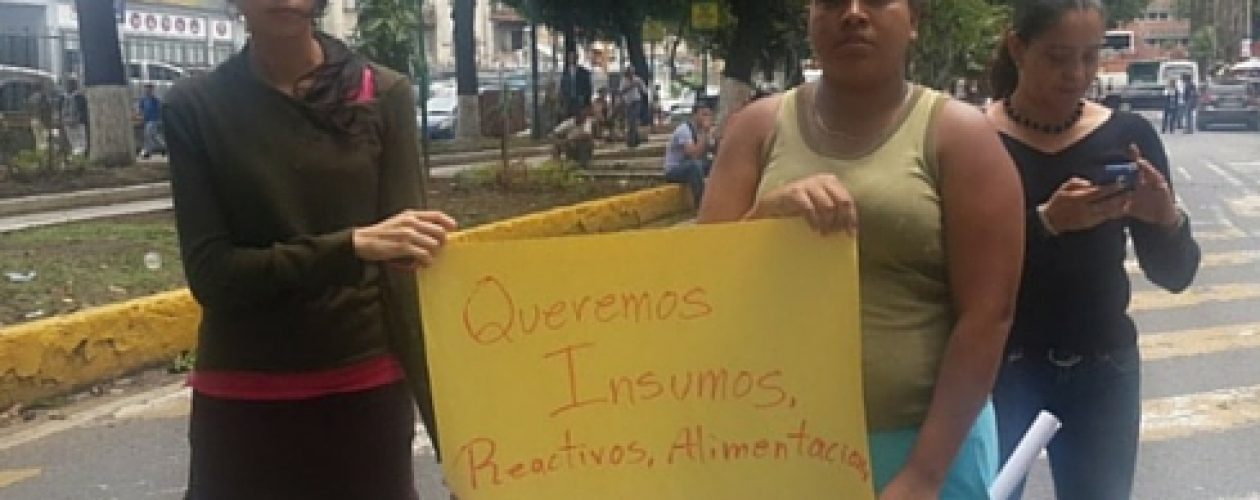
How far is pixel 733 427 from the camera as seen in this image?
2.18m

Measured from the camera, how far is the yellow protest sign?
2119 millimetres

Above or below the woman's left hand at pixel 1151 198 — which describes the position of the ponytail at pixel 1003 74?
above

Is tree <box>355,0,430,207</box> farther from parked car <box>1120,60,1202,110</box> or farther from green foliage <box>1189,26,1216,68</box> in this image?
green foliage <box>1189,26,1216,68</box>

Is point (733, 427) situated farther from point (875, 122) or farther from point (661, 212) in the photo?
point (661, 212)

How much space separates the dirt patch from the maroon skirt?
578cm

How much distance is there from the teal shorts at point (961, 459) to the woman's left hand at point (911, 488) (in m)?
0.03

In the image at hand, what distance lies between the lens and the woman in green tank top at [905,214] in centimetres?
209

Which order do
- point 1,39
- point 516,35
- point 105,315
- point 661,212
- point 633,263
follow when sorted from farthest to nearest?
point 516,35 < point 1,39 < point 661,212 < point 105,315 < point 633,263

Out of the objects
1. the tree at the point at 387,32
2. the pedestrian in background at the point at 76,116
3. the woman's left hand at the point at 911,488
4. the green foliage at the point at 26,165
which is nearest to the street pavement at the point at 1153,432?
the woman's left hand at the point at 911,488

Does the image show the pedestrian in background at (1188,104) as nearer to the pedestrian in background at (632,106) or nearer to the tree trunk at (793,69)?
the tree trunk at (793,69)

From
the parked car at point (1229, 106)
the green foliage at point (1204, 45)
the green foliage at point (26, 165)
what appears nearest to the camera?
the green foliage at point (26, 165)

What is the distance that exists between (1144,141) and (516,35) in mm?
72729

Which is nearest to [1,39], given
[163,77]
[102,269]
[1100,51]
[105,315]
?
[163,77]

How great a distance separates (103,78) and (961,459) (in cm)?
2048
